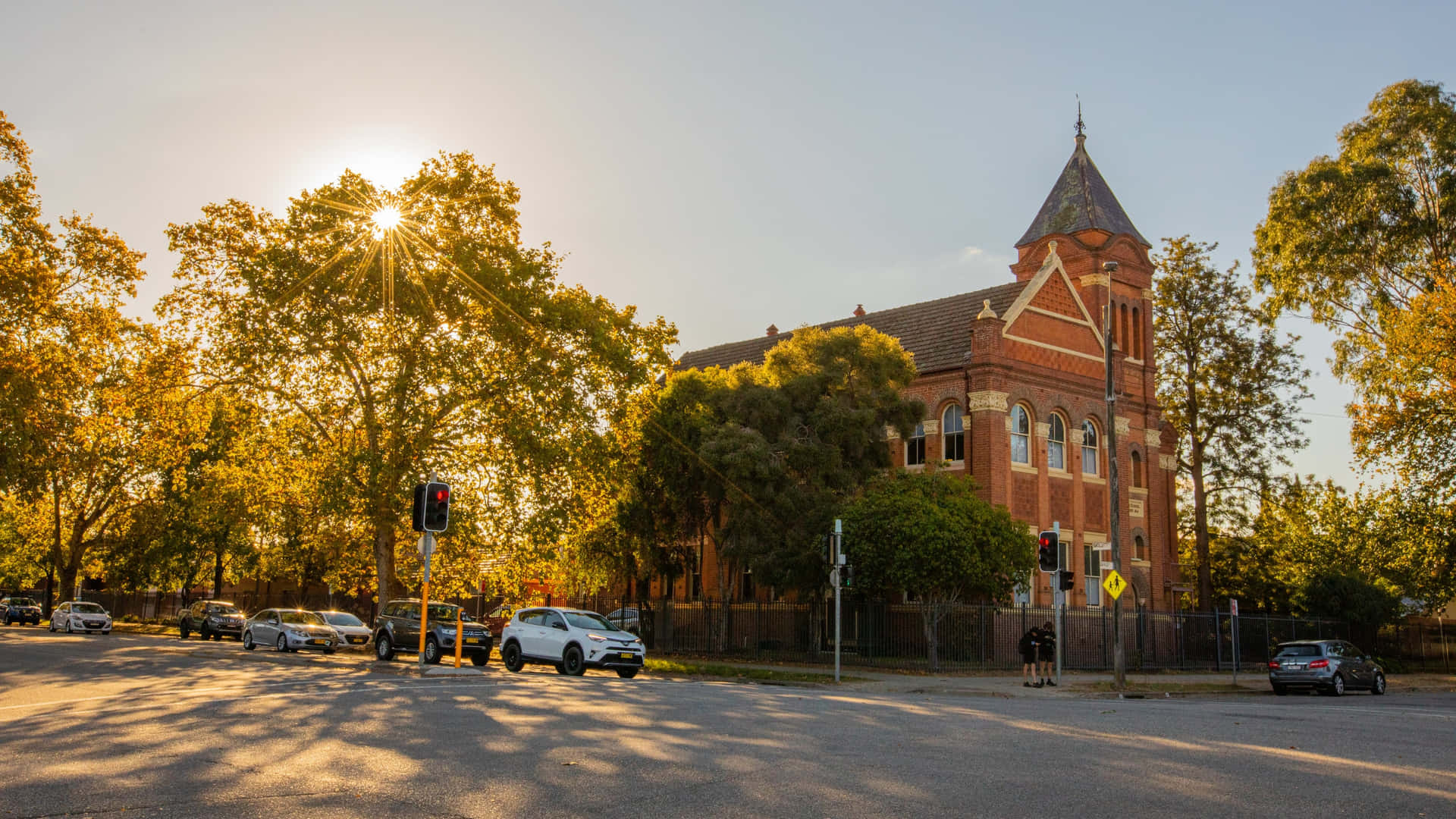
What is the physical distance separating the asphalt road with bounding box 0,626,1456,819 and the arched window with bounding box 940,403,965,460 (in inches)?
857

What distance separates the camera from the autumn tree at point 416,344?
103ft

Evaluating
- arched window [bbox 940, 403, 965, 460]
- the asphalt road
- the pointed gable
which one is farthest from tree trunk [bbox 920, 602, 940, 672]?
the pointed gable

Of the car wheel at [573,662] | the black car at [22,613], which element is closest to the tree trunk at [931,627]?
the car wheel at [573,662]

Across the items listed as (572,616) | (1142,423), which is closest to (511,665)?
(572,616)

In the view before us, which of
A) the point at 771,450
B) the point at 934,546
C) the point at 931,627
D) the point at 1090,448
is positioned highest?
the point at 1090,448

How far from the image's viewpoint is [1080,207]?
4562cm

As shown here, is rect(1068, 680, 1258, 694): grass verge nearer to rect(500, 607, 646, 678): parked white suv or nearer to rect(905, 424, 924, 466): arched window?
rect(500, 607, 646, 678): parked white suv

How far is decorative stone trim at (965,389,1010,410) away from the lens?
3903 cm

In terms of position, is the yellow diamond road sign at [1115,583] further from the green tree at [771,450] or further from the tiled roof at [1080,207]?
the tiled roof at [1080,207]

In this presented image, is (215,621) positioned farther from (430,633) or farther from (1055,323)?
(1055,323)

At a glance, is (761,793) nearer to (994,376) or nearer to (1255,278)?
(994,376)

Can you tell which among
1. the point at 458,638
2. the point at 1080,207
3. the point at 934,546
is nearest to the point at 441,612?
the point at 458,638

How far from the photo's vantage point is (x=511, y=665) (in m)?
25.8

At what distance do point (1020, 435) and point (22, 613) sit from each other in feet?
177
